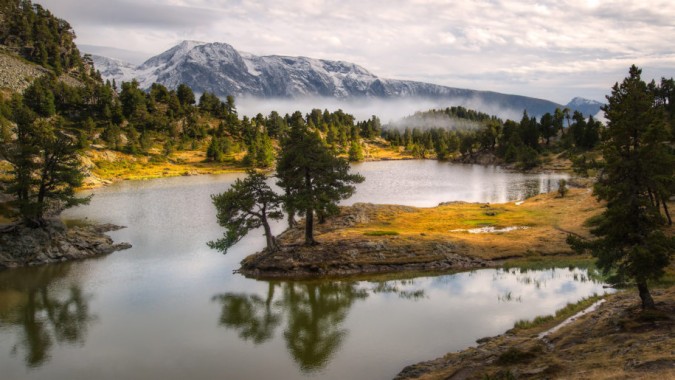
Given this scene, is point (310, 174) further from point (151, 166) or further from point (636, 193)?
point (151, 166)

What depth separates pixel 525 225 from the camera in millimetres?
71000

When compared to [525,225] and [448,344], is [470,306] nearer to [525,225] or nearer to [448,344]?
[448,344]

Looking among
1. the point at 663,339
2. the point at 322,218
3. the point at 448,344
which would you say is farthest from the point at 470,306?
the point at 322,218

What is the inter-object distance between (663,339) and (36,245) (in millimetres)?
71052

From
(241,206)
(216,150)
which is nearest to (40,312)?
(241,206)

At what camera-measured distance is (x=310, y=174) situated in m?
57.2

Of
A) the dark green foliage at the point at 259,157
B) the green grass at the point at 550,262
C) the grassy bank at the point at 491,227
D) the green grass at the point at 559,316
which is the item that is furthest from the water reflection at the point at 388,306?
the dark green foliage at the point at 259,157

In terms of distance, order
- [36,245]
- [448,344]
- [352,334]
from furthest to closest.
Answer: [36,245]
[352,334]
[448,344]

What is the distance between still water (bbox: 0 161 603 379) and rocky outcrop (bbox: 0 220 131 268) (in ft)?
9.21

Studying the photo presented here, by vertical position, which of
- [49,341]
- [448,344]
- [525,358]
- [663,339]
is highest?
[663,339]

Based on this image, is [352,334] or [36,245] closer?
[352,334]

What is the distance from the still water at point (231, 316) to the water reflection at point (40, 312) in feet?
0.42

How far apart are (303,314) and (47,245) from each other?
43.7 metres

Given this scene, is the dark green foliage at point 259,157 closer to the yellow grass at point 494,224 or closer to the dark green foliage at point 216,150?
the dark green foliage at point 216,150
